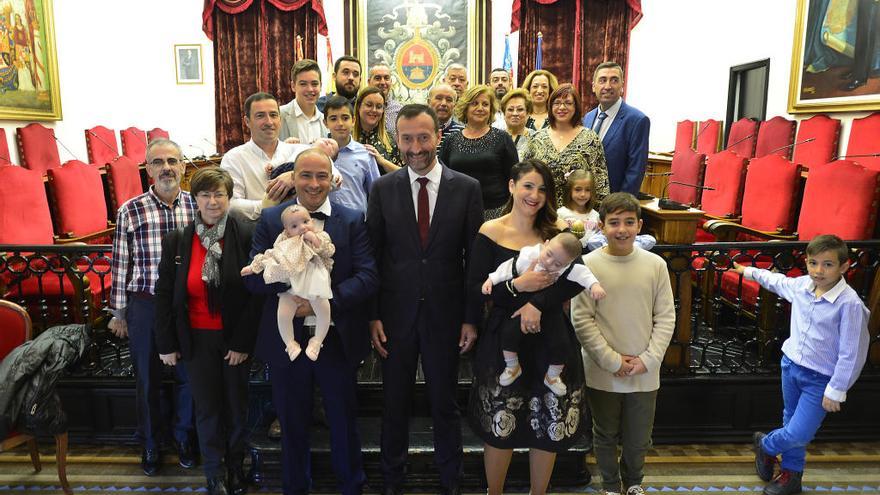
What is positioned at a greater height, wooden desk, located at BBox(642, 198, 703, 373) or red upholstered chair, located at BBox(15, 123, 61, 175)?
red upholstered chair, located at BBox(15, 123, 61, 175)

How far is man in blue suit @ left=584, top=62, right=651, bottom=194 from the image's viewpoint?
329 centimetres

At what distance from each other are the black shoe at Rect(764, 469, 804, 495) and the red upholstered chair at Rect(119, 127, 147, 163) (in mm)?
7779

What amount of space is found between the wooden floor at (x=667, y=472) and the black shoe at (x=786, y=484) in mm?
70

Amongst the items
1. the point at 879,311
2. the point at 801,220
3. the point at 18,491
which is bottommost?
the point at 18,491

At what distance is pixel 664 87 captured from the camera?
8.82m

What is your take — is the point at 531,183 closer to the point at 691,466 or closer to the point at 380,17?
the point at 691,466

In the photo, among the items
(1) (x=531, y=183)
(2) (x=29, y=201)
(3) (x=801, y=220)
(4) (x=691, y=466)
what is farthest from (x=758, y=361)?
(2) (x=29, y=201)

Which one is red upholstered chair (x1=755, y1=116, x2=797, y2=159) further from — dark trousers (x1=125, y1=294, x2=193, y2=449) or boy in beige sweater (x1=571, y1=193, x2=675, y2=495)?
dark trousers (x1=125, y1=294, x2=193, y2=449)

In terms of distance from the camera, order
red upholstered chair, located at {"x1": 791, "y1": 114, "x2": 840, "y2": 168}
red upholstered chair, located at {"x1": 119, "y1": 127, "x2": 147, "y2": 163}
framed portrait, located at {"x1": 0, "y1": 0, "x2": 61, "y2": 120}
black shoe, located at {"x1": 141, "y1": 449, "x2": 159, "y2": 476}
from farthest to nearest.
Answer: red upholstered chair, located at {"x1": 119, "y1": 127, "x2": 147, "y2": 163} → framed portrait, located at {"x1": 0, "y1": 0, "x2": 61, "y2": 120} → red upholstered chair, located at {"x1": 791, "y1": 114, "x2": 840, "y2": 168} → black shoe, located at {"x1": 141, "y1": 449, "x2": 159, "y2": 476}

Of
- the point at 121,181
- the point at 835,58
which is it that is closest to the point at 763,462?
the point at 835,58

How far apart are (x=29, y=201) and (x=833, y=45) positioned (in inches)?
275

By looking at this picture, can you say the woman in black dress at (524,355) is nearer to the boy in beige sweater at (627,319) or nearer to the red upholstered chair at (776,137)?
the boy in beige sweater at (627,319)

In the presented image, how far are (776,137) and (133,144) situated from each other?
794 centimetres

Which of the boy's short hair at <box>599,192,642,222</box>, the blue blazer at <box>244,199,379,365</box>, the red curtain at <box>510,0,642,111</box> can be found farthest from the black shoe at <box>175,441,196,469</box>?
the red curtain at <box>510,0,642,111</box>
